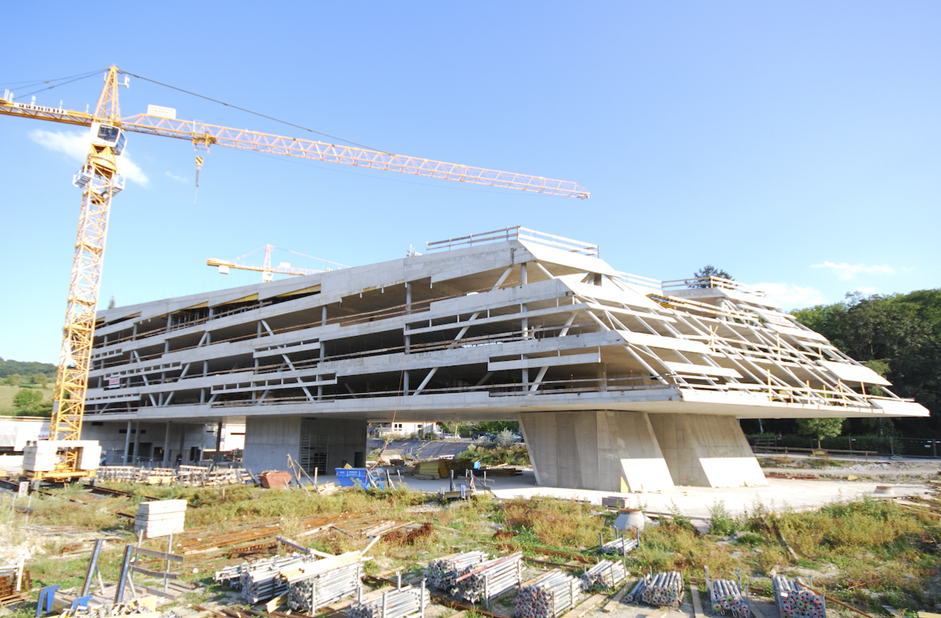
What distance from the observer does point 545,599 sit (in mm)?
9586

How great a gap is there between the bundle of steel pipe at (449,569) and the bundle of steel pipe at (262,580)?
2.66m

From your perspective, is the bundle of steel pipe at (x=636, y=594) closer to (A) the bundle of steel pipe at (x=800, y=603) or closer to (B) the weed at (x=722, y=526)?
(A) the bundle of steel pipe at (x=800, y=603)

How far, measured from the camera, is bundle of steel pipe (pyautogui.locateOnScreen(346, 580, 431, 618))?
9.17 meters

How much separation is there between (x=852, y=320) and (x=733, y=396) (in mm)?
46420

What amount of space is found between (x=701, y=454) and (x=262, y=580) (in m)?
23.7

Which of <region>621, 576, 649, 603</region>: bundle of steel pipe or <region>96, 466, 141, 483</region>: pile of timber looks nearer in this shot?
<region>621, 576, 649, 603</region>: bundle of steel pipe

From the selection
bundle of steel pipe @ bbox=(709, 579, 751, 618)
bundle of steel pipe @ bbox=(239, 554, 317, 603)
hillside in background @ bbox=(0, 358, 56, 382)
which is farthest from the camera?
hillside in background @ bbox=(0, 358, 56, 382)

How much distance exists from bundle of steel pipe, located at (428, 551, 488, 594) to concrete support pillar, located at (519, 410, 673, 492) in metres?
14.1

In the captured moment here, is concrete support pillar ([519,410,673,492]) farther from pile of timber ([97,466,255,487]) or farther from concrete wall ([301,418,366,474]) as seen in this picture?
concrete wall ([301,418,366,474])

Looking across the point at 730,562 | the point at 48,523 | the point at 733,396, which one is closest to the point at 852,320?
the point at 733,396

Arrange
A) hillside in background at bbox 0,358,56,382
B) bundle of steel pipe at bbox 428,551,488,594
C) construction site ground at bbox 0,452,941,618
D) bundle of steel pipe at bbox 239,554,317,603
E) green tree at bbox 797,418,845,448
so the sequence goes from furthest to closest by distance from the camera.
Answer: hillside in background at bbox 0,358,56,382
green tree at bbox 797,418,845,448
bundle of steel pipe at bbox 428,551,488,594
bundle of steel pipe at bbox 239,554,317,603
construction site ground at bbox 0,452,941,618

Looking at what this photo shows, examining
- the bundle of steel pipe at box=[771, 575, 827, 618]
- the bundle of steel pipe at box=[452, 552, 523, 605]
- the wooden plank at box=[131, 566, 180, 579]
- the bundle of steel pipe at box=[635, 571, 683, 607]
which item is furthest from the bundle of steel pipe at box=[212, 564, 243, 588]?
the bundle of steel pipe at box=[771, 575, 827, 618]

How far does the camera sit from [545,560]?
43.1 ft

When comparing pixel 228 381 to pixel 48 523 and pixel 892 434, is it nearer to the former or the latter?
pixel 48 523
